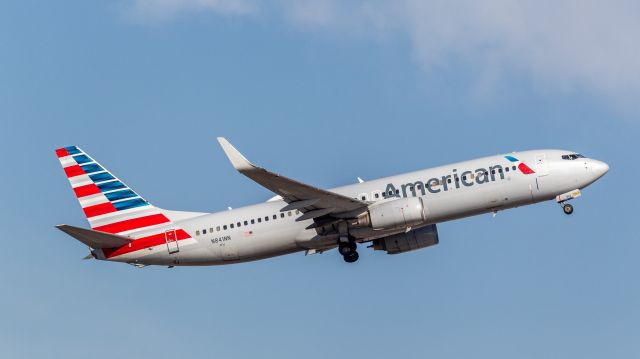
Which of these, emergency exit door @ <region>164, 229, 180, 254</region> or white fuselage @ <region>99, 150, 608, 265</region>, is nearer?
white fuselage @ <region>99, 150, 608, 265</region>

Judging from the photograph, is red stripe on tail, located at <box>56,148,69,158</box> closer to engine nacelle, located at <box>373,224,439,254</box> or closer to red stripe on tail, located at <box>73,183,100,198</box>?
red stripe on tail, located at <box>73,183,100,198</box>

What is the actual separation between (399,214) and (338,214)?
3.62 m

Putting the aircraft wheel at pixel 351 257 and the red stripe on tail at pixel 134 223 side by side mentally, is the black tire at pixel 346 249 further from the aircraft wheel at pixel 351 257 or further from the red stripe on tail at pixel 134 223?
the red stripe on tail at pixel 134 223

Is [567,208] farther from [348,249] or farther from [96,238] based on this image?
[96,238]

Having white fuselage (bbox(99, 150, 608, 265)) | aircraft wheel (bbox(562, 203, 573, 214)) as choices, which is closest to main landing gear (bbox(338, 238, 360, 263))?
white fuselage (bbox(99, 150, 608, 265))

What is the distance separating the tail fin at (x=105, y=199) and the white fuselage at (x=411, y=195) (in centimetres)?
214

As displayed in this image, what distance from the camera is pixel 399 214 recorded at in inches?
2240

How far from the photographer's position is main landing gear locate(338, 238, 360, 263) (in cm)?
5966

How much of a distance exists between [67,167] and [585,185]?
101 ft

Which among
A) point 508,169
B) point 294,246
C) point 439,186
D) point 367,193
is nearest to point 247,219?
point 294,246

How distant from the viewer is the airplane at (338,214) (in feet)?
188

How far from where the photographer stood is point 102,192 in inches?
2496

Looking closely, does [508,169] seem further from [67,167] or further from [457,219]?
[67,167]

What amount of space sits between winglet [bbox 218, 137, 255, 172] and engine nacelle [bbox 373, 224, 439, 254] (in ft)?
43.1
